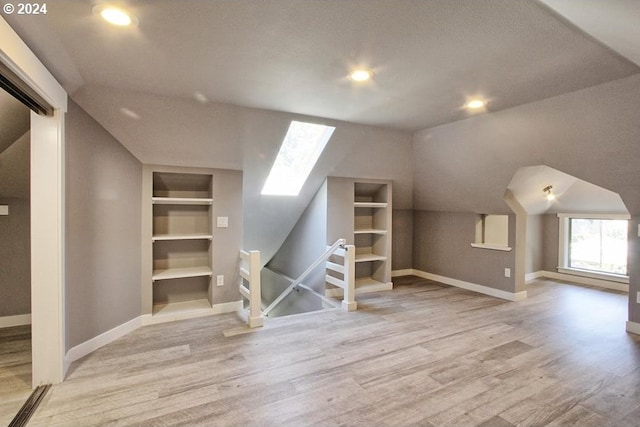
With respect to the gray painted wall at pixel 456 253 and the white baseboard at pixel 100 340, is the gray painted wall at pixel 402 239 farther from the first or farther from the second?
the white baseboard at pixel 100 340

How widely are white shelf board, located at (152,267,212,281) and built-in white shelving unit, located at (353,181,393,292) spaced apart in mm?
2206

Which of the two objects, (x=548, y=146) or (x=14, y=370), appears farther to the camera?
(x=548, y=146)

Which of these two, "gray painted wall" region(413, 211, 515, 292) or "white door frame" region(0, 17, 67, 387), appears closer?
"white door frame" region(0, 17, 67, 387)

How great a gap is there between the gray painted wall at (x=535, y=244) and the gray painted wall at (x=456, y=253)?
148 centimetres

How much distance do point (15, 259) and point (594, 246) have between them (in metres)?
8.19

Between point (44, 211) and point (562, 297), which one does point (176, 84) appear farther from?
point (562, 297)

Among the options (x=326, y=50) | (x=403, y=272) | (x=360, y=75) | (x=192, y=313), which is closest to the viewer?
(x=326, y=50)

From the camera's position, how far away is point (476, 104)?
10.1ft

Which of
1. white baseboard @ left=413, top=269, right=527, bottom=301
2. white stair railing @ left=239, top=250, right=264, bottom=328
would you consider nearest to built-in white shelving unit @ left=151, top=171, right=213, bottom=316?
white stair railing @ left=239, top=250, right=264, bottom=328

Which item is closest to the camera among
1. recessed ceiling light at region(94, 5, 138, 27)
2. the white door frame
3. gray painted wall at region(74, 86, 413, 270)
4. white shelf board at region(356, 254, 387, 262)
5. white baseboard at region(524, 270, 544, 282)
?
recessed ceiling light at region(94, 5, 138, 27)

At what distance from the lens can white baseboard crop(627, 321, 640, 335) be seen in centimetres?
323

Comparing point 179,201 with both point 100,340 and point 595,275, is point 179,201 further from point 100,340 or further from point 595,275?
point 595,275

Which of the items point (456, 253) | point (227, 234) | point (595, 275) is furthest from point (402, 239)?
point (227, 234)

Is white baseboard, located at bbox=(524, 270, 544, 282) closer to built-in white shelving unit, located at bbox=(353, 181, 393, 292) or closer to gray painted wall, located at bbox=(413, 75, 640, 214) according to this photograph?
gray painted wall, located at bbox=(413, 75, 640, 214)
